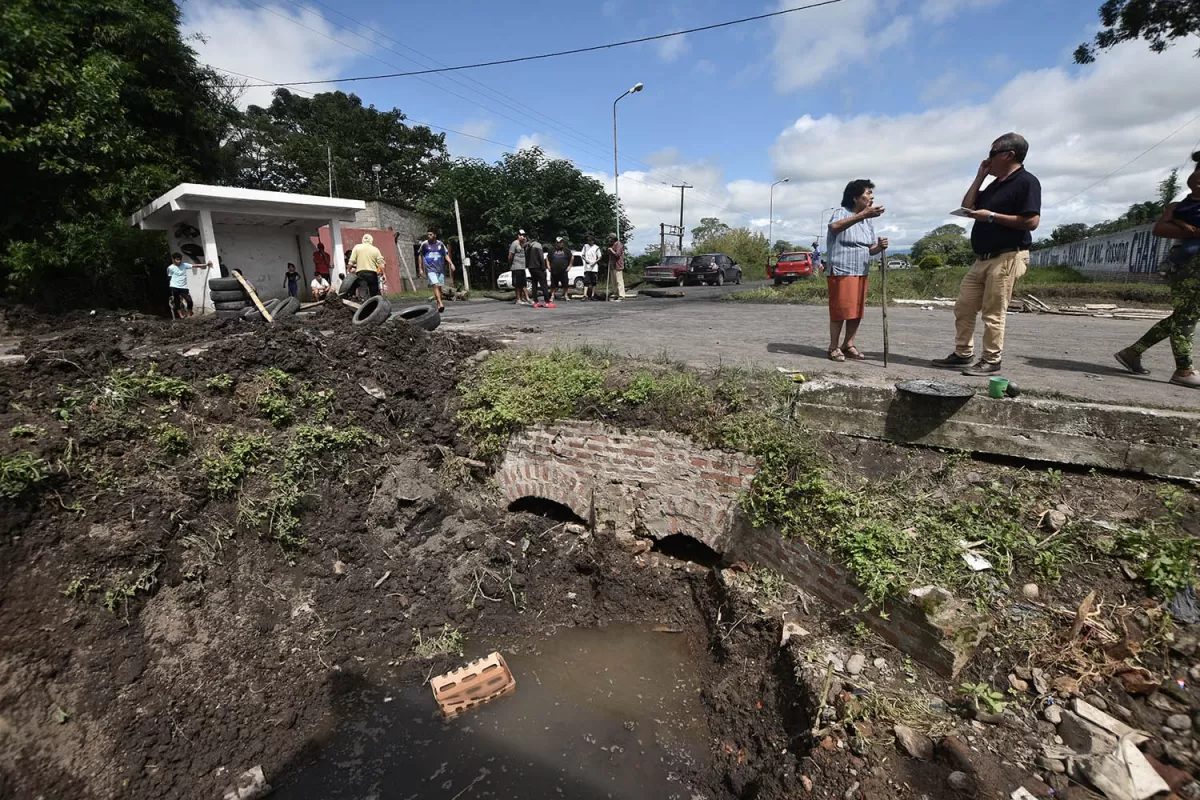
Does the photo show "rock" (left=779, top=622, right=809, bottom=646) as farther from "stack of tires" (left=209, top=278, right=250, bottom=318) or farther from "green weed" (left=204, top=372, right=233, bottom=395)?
"stack of tires" (left=209, top=278, right=250, bottom=318)

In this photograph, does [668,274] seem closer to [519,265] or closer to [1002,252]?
[519,265]

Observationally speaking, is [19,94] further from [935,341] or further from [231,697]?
[935,341]

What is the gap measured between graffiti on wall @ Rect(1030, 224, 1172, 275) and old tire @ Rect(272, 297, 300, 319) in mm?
21337

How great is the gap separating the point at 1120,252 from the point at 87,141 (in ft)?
117

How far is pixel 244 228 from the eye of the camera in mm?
14430

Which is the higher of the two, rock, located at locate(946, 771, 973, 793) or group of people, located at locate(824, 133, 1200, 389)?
group of people, located at locate(824, 133, 1200, 389)

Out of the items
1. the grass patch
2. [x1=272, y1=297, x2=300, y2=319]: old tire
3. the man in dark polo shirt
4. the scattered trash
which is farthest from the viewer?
the grass patch

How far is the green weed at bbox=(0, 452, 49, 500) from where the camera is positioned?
143 inches

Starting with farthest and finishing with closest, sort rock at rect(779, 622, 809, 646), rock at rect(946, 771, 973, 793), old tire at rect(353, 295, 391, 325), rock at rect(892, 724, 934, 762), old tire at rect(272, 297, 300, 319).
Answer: old tire at rect(272, 297, 300, 319) → old tire at rect(353, 295, 391, 325) → rock at rect(779, 622, 809, 646) → rock at rect(892, 724, 934, 762) → rock at rect(946, 771, 973, 793)

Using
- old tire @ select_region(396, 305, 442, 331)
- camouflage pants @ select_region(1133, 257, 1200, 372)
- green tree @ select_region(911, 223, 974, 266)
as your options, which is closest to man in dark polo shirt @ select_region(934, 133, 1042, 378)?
camouflage pants @ select_region(1133, 257, 1200, 372)

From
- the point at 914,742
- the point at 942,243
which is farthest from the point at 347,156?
the point at 942,243

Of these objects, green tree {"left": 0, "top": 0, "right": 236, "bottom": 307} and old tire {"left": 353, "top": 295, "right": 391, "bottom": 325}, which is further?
green tree {"left": 0, "top": 0, "right": 236, "bottom": 307}

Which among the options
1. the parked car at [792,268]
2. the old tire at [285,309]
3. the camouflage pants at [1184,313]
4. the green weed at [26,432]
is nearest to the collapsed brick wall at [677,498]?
the camouflage pants at [1184,313]

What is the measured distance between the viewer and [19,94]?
31.3 feet
